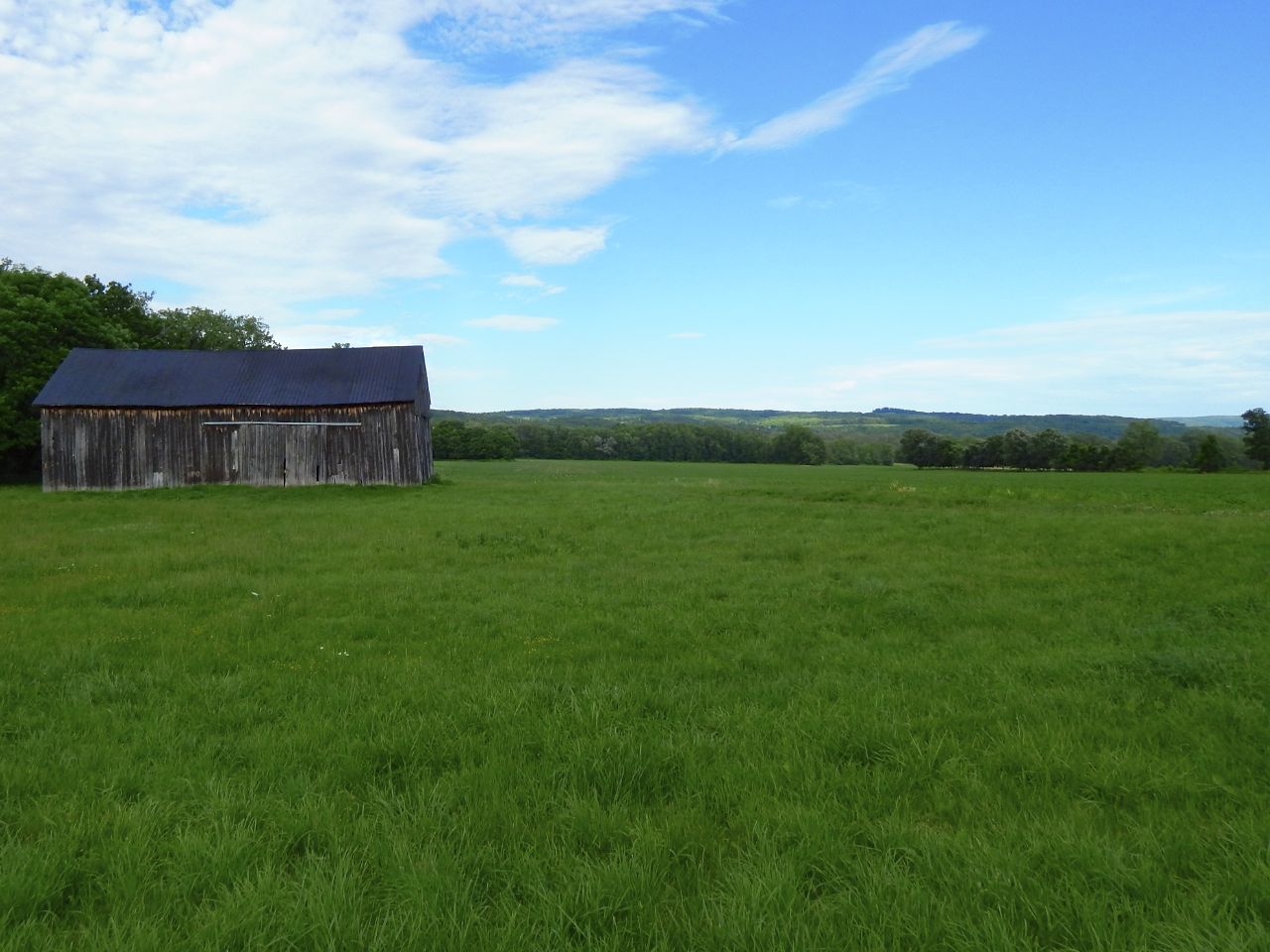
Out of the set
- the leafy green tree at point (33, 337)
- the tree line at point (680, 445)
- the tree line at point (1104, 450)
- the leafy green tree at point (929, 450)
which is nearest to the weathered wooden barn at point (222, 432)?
the leafy green tree at point (33, 337)

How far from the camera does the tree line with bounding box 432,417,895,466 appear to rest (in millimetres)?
104625

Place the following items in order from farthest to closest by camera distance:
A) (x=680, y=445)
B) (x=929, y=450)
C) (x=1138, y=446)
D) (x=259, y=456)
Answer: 1. (x=680, y=445)
2. (x=929, y=450)
3. (x=1138, y=446)
4. (x=259, y=456)

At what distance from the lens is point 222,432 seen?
35.7m

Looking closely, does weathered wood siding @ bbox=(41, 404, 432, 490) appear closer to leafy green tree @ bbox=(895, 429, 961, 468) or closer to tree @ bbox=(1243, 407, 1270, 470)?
leafy green tree @ bbox=(895, 429, 961, 468)

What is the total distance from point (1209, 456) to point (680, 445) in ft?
221

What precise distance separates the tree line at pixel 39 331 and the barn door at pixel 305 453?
1502 cm

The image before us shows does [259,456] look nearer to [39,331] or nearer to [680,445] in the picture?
[39,331]

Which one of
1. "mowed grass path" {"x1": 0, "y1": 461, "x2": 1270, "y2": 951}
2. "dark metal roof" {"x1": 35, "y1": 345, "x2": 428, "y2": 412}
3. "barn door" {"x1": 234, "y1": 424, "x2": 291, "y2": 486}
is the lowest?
"mowed grass path" {"x1": 0, "y1": 461, "x2": 1270, "y2": 951}

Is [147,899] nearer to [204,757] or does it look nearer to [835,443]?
[204,757]

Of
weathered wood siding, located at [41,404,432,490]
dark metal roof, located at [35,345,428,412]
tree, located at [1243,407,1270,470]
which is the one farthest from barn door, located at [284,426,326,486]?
tree, located at [1243,407,1270,470]

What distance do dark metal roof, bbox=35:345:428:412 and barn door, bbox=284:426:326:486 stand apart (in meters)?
1.38

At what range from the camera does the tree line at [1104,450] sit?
71.8m

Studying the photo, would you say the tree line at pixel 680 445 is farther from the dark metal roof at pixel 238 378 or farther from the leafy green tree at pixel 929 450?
the dark metal roof at pixel 238 378

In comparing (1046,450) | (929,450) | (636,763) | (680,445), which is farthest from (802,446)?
(636,763)
